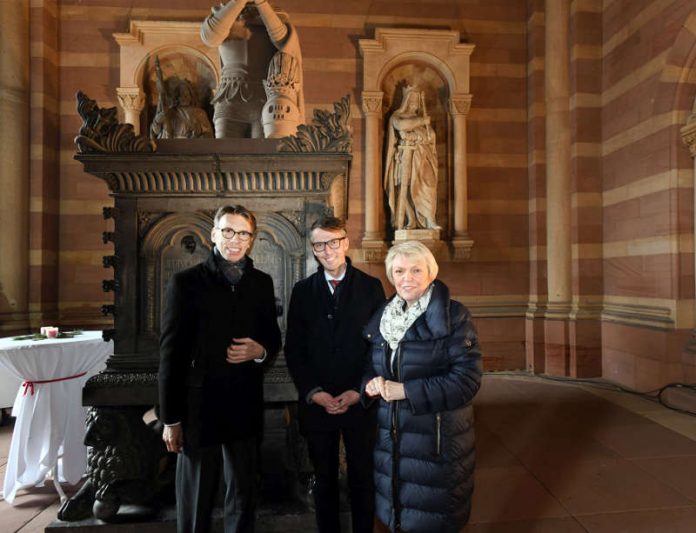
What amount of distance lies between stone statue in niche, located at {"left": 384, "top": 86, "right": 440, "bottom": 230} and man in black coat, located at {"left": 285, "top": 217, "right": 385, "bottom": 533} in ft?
15.5

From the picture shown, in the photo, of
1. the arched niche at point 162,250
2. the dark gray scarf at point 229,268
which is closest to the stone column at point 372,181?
the arched niche at point 162,250

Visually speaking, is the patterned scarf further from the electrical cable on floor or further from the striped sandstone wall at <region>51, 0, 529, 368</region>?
the striped sandstone wall at <region>51, 0, 529, 368</region>

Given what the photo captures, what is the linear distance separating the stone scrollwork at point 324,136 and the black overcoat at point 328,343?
0.86 m

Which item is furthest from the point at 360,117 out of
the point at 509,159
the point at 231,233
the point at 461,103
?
the point at 231,233

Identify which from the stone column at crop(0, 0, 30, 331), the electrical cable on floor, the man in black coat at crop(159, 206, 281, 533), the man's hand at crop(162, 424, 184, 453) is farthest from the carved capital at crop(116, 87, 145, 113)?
the electrical cable on floor

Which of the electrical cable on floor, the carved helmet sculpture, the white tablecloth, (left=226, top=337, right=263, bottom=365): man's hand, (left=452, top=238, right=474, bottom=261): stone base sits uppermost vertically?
the carved helmet sculpture

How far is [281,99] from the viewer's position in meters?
3.03

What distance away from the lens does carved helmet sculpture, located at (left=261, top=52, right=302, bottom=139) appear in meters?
3.00

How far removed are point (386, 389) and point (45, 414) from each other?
111 inches

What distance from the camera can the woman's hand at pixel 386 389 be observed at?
6.01 feet

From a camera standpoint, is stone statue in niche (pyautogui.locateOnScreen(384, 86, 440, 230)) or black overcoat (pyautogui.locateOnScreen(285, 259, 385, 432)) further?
stone statue in niche (pyautogui.locateOnScreen(384, 86, 440, 230))

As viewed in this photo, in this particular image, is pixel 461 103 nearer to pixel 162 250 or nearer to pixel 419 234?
pixel 419 234

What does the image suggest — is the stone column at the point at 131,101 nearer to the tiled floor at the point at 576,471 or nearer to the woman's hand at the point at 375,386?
the tiled floor at the point at 576,471

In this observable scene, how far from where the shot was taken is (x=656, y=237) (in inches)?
214
